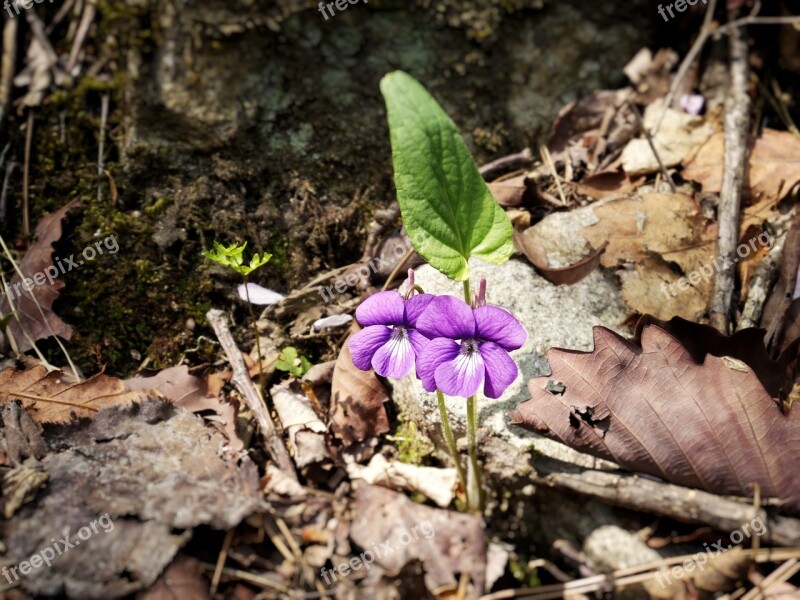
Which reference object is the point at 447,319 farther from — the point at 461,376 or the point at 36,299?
the point at 36,299

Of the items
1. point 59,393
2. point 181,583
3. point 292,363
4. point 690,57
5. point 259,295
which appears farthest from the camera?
point 690,57

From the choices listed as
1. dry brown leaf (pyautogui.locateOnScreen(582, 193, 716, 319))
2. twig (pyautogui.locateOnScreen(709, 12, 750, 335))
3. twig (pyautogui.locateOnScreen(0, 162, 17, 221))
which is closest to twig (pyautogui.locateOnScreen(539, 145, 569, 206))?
dry brown leaf (pyautogui.locateOnScreen(582, 193, 716, 319))

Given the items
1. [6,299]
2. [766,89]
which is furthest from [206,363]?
[766,89]

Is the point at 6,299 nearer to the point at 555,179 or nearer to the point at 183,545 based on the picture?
the point at 183,545

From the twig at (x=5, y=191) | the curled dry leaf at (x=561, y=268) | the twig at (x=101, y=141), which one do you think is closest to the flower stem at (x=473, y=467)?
the curled dry leaf at (x=561, y=268)

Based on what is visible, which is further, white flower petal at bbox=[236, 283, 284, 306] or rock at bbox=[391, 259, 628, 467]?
white flower petal at bbox=[236, 283, 284, 306]

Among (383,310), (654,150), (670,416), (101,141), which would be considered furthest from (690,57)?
(101,141)

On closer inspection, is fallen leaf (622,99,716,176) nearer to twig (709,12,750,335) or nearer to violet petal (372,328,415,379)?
twig (709,12,750,335)

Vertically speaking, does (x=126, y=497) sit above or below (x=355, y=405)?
above
